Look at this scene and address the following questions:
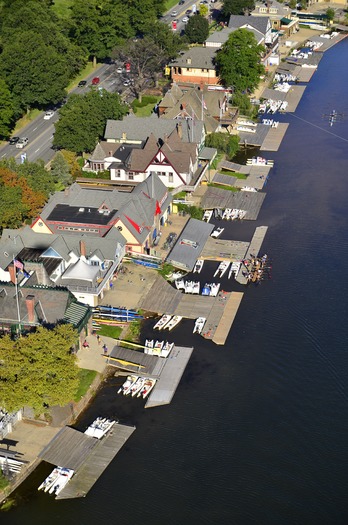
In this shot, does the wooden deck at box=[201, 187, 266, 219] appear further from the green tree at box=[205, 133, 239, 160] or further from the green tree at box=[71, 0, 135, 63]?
the green tree at box=[71, 0, 135, 63]

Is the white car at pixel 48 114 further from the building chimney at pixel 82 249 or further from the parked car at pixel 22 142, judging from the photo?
the building chimney at pixel 82 249

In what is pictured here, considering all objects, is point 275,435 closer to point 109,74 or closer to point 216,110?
point 216,110

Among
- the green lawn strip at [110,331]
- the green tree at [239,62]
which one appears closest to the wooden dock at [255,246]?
the green lawn strip at [110,331]

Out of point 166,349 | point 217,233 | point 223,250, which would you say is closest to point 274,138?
point 217,233

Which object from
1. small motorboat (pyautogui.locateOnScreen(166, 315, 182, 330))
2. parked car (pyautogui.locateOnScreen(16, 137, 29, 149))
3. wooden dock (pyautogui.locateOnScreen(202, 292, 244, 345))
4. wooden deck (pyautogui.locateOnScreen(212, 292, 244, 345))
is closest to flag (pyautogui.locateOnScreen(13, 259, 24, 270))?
small motorboat (pyautogui.locateOnScreen(166, 315, 182, 330))

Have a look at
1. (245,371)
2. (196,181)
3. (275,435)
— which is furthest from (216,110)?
(275,435)

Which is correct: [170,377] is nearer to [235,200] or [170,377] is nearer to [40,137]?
[235,200]

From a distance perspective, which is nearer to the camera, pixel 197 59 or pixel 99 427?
pixel 99 427
